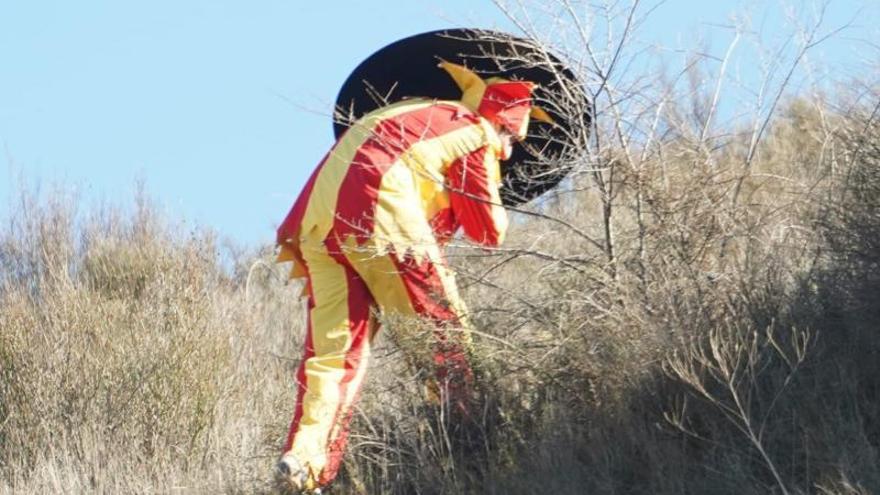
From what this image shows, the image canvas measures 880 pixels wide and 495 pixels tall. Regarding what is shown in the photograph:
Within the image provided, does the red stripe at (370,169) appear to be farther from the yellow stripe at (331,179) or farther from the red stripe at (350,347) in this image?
the red stripe at (350,347)

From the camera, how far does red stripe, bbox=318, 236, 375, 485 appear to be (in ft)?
28.1

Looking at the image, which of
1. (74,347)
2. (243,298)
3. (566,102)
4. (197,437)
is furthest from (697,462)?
(243,298)

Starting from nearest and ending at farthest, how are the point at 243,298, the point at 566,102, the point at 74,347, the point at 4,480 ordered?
the point at 566,102 → the point at 4,480 → the point at 74,347 → the point at 243,298

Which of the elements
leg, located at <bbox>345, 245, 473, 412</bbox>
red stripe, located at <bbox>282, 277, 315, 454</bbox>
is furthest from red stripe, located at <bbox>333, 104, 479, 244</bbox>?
red stripe, located at <bbox>282, 277, 315, 454</bbox>

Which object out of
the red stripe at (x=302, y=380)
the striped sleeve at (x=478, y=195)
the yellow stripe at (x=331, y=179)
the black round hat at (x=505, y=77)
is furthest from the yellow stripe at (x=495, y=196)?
the red stripe at (x=302, y=380)

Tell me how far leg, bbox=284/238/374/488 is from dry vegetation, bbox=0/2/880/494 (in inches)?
4.4

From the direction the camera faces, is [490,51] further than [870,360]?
Yes

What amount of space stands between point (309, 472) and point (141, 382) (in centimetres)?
233

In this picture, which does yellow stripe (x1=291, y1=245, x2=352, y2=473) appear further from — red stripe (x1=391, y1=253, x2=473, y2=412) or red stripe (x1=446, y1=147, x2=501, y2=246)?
red stripe (x1=446, y1=147, x2=501, y2=246)

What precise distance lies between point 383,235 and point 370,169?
27 cm

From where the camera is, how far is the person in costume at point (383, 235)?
8602 mm

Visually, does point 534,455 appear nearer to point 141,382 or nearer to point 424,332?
point 424,332

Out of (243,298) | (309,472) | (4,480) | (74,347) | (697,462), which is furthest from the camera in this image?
(243,298)

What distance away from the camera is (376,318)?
8930mm
